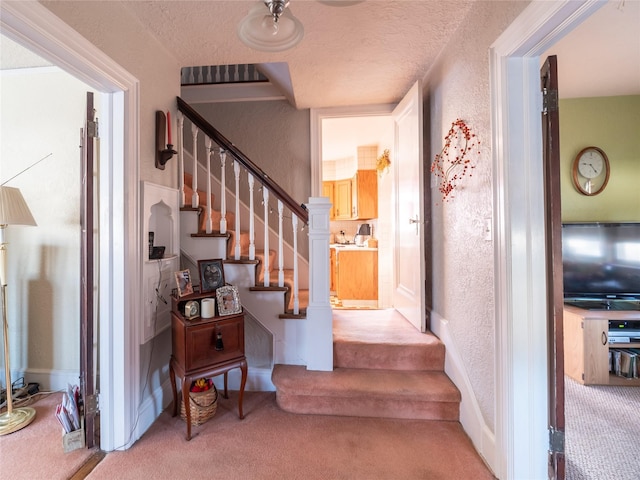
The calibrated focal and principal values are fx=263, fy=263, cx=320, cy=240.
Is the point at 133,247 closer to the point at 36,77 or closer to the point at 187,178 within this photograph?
the point at 187,178

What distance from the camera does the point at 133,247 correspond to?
1.53 m

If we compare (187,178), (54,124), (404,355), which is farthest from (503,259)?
(54,124)

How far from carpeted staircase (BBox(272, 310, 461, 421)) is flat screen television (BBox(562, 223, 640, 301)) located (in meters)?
1.56

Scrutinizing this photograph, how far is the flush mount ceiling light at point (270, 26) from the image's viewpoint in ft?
3.13

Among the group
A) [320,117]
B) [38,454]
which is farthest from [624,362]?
[38,454]

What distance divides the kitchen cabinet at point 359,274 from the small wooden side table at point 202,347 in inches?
101

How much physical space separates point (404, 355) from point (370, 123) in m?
2.84

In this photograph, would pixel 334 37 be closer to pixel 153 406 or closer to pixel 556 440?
pixel 556 440

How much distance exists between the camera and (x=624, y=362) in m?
2.13

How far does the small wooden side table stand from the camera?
1.53m

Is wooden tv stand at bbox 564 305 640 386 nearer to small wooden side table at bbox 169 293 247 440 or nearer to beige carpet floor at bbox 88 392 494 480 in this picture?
beige carpet floor at bbox 88 392 494 480

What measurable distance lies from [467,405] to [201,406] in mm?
1654

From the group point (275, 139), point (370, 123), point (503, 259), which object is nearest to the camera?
point (503, 259)

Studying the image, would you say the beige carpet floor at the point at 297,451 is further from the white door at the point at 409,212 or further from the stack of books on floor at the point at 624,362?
the stack of books on floor at the point at 624,362
